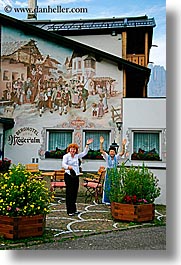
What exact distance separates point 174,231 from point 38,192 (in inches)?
64.2

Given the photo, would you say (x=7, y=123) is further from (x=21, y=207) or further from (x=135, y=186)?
(x=135, y=186)

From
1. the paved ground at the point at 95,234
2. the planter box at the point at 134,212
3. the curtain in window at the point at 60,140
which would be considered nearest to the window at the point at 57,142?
the curtain in window at the point at 60,140

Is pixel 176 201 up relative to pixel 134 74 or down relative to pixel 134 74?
down

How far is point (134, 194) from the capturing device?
19.3 feet

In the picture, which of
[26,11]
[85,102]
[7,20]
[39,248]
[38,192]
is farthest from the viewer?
[85,102]

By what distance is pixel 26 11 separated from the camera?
572 cm

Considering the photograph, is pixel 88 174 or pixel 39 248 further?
pixel 88 174

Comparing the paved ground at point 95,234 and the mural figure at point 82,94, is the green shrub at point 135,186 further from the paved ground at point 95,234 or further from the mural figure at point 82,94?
the mural figure at point 82,94

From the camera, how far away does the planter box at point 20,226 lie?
15.6 ft

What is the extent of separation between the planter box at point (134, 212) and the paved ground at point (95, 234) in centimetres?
8

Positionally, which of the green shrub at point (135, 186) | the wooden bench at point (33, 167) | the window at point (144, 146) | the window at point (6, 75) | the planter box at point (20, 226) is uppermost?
the window at point (6, 75)

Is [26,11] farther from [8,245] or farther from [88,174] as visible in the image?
[8,245]

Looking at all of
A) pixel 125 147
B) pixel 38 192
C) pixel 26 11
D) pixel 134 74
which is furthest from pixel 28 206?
pixel 134 74

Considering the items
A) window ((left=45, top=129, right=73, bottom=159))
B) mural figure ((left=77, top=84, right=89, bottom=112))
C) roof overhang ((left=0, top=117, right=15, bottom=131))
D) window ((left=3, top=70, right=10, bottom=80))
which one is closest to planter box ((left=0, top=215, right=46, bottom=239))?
window ((left=45, top=129, right=73, bottom=159))
